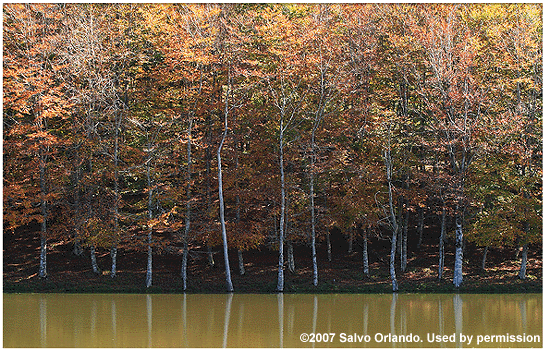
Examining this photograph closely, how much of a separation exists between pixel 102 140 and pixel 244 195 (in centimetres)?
674

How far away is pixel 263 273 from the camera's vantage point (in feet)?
82.4

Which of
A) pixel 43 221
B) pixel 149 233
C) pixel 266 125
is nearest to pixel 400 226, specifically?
pixel 266 125

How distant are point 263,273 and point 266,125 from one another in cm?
647

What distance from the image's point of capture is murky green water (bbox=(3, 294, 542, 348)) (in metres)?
12.9

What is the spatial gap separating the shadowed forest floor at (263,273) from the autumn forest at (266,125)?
1.42ft

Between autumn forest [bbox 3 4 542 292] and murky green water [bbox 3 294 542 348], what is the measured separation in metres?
2.97

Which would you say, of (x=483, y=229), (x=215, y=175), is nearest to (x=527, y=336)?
(x=483, y=229)

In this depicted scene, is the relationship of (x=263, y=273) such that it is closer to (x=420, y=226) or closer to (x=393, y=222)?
(x=393, y=222)

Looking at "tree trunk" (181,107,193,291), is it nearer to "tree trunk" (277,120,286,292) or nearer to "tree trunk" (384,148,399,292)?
"tree trunk" (277,120,286,292)

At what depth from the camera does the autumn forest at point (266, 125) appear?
23500mm

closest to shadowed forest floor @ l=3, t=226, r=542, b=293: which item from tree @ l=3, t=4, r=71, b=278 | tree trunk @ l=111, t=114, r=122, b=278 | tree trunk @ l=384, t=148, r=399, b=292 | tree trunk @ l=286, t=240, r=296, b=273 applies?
tree trunk @ l=286, t=240, r=296, b=273

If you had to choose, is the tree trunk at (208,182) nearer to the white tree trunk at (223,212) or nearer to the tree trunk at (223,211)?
the white tree trunk at (223,212)

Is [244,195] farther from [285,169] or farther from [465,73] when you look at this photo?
[465,73]

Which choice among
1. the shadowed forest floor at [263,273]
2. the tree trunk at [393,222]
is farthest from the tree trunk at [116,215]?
the tree trunk at [393,222]
